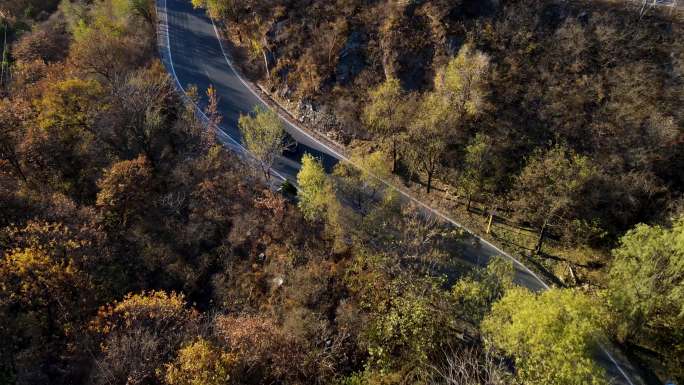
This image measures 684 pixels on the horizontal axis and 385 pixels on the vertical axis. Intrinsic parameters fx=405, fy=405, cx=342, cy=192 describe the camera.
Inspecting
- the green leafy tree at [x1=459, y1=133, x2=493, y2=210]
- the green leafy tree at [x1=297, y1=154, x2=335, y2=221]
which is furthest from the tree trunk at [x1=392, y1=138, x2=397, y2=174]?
the green leafy tree at [x1=297, y1=154, x2=335, y2=221]

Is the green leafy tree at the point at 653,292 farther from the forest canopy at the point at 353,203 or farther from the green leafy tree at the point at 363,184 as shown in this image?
the green leafy tree at the point at 363,184

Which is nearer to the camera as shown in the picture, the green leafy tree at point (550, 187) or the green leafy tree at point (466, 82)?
the green leafy tree at point (550, 187)

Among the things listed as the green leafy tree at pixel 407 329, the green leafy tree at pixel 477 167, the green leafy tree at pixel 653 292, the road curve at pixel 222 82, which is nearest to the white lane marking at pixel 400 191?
the road curve at pixel 222 82

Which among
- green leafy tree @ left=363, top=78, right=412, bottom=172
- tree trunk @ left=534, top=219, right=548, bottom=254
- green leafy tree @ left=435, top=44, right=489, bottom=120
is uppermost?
green leafy tree @ left=435, top=44, right=489, bottom=120

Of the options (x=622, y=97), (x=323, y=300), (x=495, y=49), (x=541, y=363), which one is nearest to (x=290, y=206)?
(x=323, y=300)

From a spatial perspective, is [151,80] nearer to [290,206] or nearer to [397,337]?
[290,206]

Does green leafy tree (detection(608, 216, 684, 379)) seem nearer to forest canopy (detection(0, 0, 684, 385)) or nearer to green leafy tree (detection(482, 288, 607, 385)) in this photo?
forest canopy (detection(0, 0, 684, 385))

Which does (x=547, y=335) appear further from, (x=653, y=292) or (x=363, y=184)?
(x=363, y=184)
